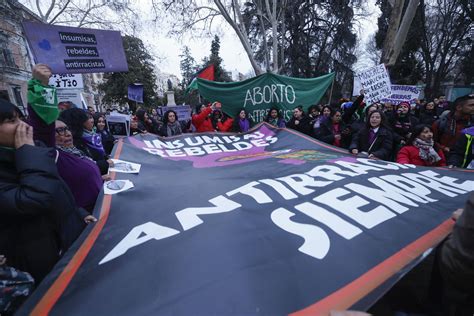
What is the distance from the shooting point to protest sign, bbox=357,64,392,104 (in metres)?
5.33

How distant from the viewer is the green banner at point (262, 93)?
5.89 m

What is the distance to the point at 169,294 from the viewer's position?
3.52ft

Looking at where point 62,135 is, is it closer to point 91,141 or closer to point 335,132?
point 91,141

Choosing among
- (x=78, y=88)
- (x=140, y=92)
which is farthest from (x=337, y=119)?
(x=140, y=92)

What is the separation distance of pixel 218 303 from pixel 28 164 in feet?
3.79

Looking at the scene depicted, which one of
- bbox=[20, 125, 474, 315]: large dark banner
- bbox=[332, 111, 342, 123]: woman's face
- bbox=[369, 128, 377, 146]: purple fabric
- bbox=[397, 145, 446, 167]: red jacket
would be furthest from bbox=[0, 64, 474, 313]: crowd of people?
bbox=[332, 111, 342, 123]: woman's face

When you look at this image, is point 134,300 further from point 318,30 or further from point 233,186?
point 318,30

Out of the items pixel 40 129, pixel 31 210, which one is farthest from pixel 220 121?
pixel 31 210

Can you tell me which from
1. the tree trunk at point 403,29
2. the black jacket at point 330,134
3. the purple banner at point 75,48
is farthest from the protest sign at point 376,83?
the purple banner at point 75,48

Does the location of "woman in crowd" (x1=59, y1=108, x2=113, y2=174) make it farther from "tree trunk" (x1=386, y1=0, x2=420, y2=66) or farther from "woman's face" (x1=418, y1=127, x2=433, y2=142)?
"tree trunk" (x1=386, y1=0, x2=420, y2=66)

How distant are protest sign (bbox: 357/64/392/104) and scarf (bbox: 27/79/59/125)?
555cm

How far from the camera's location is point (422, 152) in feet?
10.7

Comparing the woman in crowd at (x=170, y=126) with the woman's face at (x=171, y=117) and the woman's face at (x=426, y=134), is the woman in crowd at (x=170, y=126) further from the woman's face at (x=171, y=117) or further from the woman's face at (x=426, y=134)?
the woman's face at (x=426, y=134)

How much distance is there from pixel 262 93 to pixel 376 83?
2.46 m
